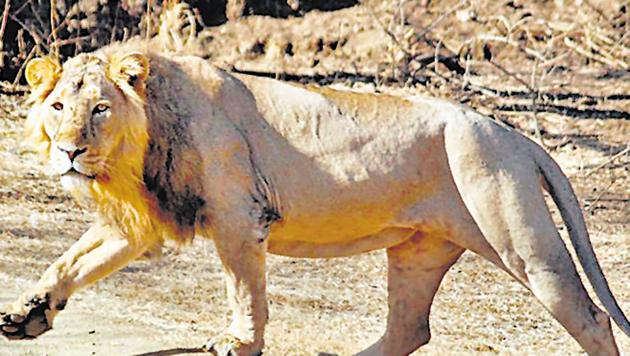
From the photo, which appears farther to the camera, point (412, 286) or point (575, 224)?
point (412, 286)

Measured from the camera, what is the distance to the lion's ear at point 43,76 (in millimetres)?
5254

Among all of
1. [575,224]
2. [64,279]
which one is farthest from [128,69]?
[575,224]

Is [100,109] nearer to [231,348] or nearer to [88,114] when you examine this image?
[88,114]

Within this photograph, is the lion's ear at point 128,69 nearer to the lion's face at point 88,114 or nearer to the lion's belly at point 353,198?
the lion's face at point 88,114

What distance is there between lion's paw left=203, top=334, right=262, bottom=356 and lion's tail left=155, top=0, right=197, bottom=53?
614 cm

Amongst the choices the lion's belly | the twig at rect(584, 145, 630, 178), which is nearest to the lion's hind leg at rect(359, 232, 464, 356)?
the lion's belly

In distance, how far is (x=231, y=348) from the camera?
537 centimetres

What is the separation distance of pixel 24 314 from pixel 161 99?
0.87m

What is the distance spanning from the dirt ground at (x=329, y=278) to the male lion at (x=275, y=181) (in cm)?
60

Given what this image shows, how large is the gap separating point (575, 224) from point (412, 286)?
0.68 meters

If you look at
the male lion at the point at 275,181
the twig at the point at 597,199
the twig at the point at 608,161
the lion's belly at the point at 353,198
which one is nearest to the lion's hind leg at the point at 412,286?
the male lion at the point at 275,181

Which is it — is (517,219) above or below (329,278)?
above

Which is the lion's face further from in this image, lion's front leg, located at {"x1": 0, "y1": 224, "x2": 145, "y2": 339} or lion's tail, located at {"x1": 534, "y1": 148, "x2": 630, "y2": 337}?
lion's tail, located at {"x1": 534, "y1": 148, "x2": 630, "y2": 337}

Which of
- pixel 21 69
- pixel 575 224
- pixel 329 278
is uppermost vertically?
pixel 575 224
